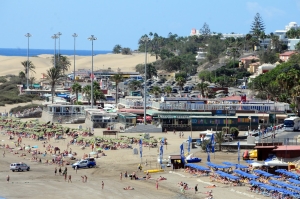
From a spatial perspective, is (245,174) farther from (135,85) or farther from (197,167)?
(135,85)

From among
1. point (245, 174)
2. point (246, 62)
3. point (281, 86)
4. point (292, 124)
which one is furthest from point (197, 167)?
point (246, 62)

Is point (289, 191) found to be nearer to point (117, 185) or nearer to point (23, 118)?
point (117, 185)

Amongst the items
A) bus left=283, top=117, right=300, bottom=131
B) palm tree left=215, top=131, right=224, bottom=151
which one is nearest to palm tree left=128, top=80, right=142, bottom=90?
bus left=283, top=117, right=300, bottom=131

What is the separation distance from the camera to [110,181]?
44250 millimetres

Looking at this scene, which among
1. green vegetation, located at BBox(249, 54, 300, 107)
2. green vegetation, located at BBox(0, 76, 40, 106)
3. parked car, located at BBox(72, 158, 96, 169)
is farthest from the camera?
green vegetation, located at BBox(0, 76, 40, 106)

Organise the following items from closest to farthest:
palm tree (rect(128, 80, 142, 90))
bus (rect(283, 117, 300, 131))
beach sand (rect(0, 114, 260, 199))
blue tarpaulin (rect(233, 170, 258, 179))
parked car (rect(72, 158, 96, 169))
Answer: beach sand (rect(0, 114, 260, 199)) → blue tarpaulin (rect(233, 170, 258, 179)) → parked car (rect(72, 158, 96, 169)) → bus (rect(283, 117, 300, 131)) → palm tree (rect(128, 80, 142, 90))

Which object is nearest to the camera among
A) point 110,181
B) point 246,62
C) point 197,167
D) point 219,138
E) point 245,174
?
point 245,174

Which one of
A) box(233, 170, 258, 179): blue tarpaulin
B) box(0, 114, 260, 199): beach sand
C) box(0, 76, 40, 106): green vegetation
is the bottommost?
box(0, 114, 260, 199): beach sand

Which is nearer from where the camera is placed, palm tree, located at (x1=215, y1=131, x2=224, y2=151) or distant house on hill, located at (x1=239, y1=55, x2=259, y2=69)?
palm tree, located at (x1=215, y1=131, x2=224, y2=151)

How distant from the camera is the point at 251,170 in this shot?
4503cm

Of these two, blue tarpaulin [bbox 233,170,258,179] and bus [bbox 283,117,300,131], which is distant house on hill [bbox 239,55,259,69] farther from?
blue tarpaulin [bbox 233,170,258,179]

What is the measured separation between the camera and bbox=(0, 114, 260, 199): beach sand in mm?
39969

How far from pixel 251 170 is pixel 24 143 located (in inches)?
1020

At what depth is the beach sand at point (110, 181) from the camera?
131 feet
